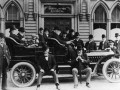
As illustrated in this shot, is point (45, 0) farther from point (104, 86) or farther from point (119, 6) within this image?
point (104, 86)

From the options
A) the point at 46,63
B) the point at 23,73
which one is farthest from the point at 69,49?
the point at 23,73

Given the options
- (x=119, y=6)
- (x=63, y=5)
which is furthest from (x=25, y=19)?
(x=119, y=6)

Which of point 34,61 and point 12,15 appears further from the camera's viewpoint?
point 12,15

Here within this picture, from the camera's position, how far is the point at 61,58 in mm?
6980

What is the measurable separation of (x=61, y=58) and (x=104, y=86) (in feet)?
5.27

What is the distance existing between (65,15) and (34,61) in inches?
244

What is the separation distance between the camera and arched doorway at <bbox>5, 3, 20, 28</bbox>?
40.3 feet

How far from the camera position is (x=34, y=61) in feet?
22.4

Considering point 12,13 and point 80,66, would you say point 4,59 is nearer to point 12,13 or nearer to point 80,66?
point 80,66

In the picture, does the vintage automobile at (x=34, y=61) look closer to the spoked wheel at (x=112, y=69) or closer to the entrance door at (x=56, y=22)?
the spoked wheel at (x=112, y=69)

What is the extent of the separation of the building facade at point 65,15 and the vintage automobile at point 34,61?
17.1ft

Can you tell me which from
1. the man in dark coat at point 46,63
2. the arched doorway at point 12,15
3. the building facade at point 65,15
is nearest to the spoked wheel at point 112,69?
the man in dark coat at point 46,63

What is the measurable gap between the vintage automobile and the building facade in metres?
5.22

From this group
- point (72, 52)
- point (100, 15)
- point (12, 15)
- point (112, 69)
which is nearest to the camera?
point (72, 52)
